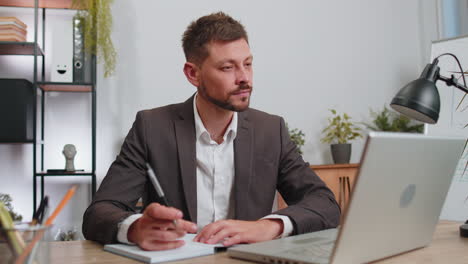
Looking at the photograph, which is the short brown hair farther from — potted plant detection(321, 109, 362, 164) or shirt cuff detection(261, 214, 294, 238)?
potted plant detection(321, 109, 362, 164)

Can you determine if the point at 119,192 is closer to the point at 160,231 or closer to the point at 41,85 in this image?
the point at 160,231

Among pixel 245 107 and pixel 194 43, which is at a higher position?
pixel 194 43

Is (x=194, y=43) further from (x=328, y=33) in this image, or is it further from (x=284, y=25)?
(x=328, y=33)

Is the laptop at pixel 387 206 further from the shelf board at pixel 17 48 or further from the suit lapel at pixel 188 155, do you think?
the shelf board at pixel 17 48

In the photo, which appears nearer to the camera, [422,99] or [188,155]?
[422,99]

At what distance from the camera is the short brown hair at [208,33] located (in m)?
1.70

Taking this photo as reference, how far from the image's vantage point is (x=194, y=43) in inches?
70.1

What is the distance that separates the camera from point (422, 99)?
112cm

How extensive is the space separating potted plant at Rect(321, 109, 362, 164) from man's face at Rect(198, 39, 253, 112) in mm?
1919

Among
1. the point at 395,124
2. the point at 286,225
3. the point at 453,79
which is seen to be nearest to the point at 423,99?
the point at 453,79

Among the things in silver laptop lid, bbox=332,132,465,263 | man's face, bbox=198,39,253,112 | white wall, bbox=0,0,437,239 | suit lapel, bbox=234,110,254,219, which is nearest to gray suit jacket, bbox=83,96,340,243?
suit lapel, bbox=234,110,254,219

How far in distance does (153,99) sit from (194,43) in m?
1.57

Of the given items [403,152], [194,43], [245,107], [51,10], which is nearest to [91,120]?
[51,10]

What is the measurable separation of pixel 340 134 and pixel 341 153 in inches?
6.9
